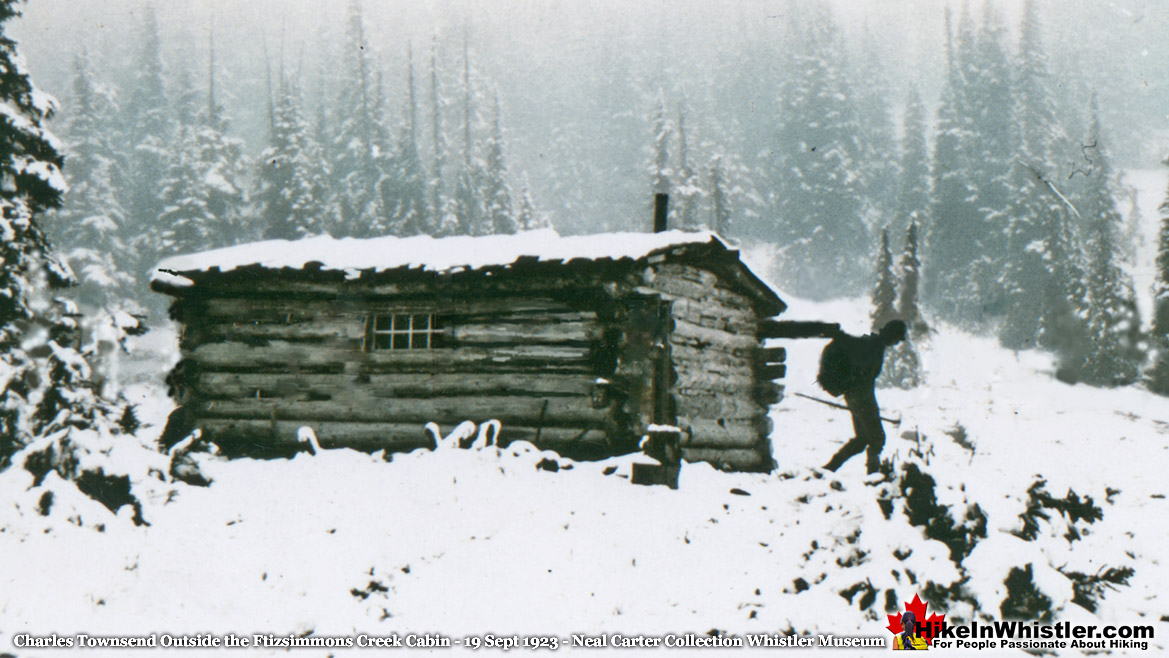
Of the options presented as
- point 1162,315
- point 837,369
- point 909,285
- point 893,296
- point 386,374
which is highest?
point 909,285

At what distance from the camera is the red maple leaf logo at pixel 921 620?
19.1 ft

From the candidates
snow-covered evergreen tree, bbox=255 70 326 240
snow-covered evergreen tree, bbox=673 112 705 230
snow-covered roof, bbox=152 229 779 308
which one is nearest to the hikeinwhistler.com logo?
snow-covered roof, bbox=152 229 779 308

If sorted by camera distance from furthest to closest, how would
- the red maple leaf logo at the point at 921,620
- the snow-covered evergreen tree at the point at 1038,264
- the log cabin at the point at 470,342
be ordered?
the snow-covered evergreen tree at the point at 1038,264 < the log cabin at the point at 470,342 < the red maple leaf logo at the point at 921,620

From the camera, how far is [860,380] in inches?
402

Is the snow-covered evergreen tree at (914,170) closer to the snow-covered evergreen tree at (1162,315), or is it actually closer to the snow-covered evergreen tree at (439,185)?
the snow-covered evergreen tree at (1162,315)

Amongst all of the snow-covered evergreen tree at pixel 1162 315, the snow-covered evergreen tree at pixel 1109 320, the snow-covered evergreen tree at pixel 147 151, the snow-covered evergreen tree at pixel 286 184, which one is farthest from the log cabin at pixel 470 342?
the snow-covered evergreen tree at pixel 147 151

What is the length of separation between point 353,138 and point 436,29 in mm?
31075

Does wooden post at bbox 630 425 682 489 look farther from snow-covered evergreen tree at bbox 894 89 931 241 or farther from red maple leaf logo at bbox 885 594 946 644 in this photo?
snow-covered evergreen tree at bbox 894 89 931 241

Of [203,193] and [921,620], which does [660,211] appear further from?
[203,193]

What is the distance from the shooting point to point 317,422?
10977mm

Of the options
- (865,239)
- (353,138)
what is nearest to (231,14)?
(353,138)

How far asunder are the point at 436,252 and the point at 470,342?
1306mm

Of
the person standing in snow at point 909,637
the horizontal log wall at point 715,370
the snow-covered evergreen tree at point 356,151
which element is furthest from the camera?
the snow-covered evergreen tree at point 356,151

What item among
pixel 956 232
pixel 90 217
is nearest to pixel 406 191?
pixel 90 217
